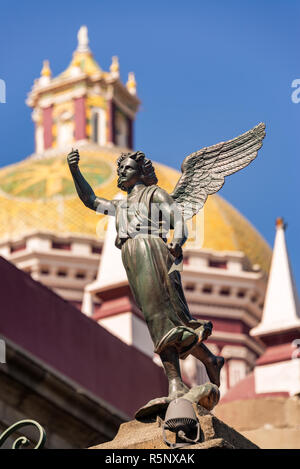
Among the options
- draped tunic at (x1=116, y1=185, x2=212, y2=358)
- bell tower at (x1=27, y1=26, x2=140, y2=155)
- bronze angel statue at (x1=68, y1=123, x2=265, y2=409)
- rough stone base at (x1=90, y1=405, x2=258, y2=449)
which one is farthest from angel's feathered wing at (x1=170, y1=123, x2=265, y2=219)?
bell tower at (x1=27, y1=26, x2=140, y2=155)

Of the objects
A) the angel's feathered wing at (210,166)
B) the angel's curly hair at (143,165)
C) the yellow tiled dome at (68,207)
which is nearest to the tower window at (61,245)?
the yellow tiled dome at (68,207)

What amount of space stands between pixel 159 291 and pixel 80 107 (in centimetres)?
3490

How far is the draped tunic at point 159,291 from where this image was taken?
8.06m

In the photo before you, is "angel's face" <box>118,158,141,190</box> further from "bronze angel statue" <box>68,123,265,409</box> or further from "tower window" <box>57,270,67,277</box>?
"tower window" <box>57,270,67,277</box>

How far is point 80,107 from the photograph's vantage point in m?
42.7

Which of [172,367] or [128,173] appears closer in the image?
[172,367]

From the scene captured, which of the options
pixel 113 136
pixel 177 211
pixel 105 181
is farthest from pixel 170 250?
pixel 113 136

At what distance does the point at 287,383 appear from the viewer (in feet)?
56.9

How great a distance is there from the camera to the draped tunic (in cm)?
806

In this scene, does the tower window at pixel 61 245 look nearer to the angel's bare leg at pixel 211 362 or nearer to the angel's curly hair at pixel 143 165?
the angel's curly hair at pixel 143 165

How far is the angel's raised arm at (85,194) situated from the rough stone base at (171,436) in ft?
4.53

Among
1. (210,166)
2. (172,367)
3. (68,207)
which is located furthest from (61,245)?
(172,367)

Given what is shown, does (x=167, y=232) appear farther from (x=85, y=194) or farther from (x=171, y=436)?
(x=171, y=436)
